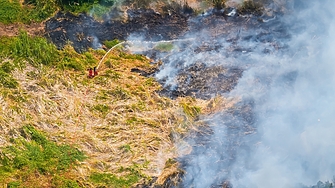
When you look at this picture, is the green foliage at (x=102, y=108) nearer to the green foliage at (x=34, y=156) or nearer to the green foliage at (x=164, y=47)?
the green foliage at (x=34, y=156)

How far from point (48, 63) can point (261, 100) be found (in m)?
5.66

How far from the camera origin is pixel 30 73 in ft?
36.8

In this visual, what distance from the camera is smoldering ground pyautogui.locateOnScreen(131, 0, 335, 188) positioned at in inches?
393

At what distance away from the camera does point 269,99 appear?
447 inches

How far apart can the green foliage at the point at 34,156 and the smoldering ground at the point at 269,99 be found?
2.67m

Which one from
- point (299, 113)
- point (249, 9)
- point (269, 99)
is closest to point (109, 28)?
point (249, 9)

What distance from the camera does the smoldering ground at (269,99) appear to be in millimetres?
9992

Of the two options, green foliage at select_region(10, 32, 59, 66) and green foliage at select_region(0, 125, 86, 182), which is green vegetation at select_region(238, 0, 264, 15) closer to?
green foliage at select_region(10, 32, 59, 66)

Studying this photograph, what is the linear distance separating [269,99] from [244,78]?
977 mm

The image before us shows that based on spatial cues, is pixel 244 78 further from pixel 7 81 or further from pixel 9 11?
pixel 9 11

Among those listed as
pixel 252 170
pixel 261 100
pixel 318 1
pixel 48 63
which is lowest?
pixel 252 170

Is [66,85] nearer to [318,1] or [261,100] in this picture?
[261,100]

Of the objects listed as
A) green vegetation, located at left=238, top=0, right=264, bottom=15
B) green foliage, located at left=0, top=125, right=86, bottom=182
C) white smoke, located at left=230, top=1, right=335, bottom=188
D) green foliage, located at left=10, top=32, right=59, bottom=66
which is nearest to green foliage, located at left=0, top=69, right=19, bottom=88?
green foliage, located at left=10, top=32, right=59, bottom=66

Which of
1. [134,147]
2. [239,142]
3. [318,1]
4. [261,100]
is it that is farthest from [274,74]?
[134,147]
